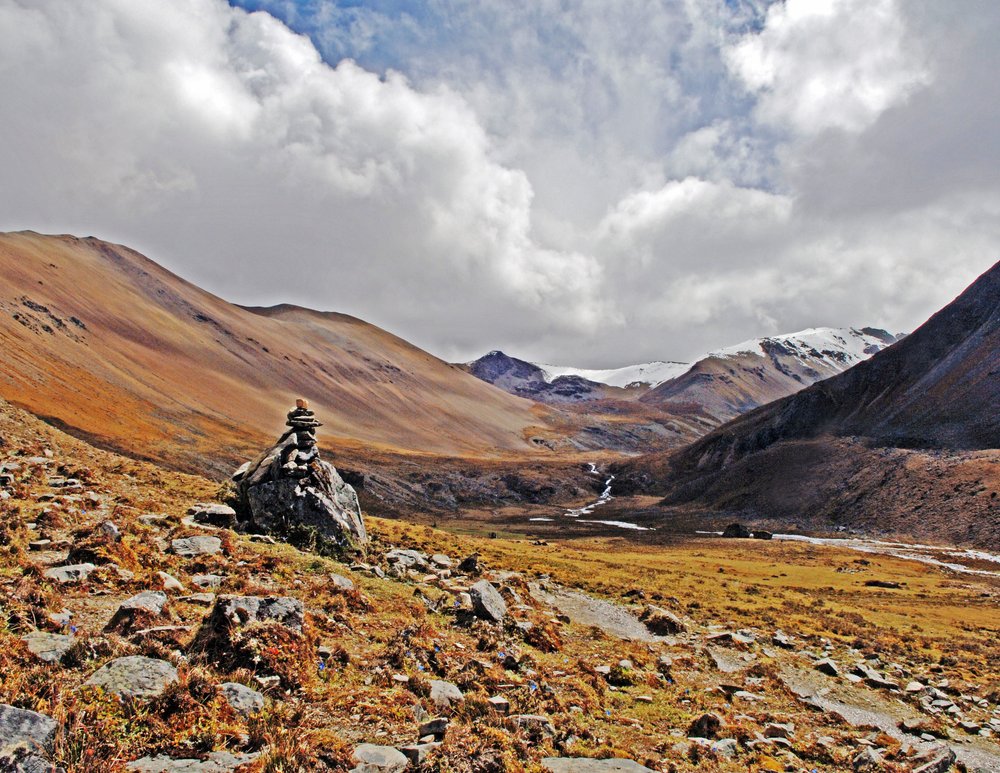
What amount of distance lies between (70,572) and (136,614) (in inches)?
136

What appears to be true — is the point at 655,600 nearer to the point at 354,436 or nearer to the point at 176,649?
the point at 176,649

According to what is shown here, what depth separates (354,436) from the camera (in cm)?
19488

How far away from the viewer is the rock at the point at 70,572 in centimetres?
1197

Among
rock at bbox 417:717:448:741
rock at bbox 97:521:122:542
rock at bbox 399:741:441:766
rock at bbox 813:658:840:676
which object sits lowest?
rock at bbox 813:658:840:676

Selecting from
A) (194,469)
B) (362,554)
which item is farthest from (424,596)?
(194,469)

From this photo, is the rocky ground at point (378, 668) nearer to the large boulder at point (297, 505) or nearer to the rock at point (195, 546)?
the rock at point (195, 546)

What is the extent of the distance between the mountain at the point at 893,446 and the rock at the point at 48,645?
305 ft

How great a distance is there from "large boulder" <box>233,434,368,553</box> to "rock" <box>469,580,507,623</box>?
6.91 meters

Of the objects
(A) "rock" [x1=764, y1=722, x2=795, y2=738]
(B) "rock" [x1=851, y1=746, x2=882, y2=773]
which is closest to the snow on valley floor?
(A) "rock" [x1=764, y1=722, x2=795, y2=738]

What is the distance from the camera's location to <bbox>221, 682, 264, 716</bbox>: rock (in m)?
8.32

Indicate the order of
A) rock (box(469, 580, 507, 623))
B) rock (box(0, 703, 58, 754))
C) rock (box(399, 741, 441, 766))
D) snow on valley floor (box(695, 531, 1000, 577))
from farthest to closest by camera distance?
snow on valley floor (box(695, 531, 1000, 577))
rock (box(469, 580, 507, 623))
rock (box(399, 741, 441, 766))
rock (box(0, 703, 58, 754))

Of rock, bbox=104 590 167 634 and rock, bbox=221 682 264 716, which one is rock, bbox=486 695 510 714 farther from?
rock, bbox=104 590 167 634

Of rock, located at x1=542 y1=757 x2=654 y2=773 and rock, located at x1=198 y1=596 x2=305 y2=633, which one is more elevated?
rock, located at x1=198 y1=596 x2=305 y2=633

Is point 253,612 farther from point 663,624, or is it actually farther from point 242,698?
point 663,624
